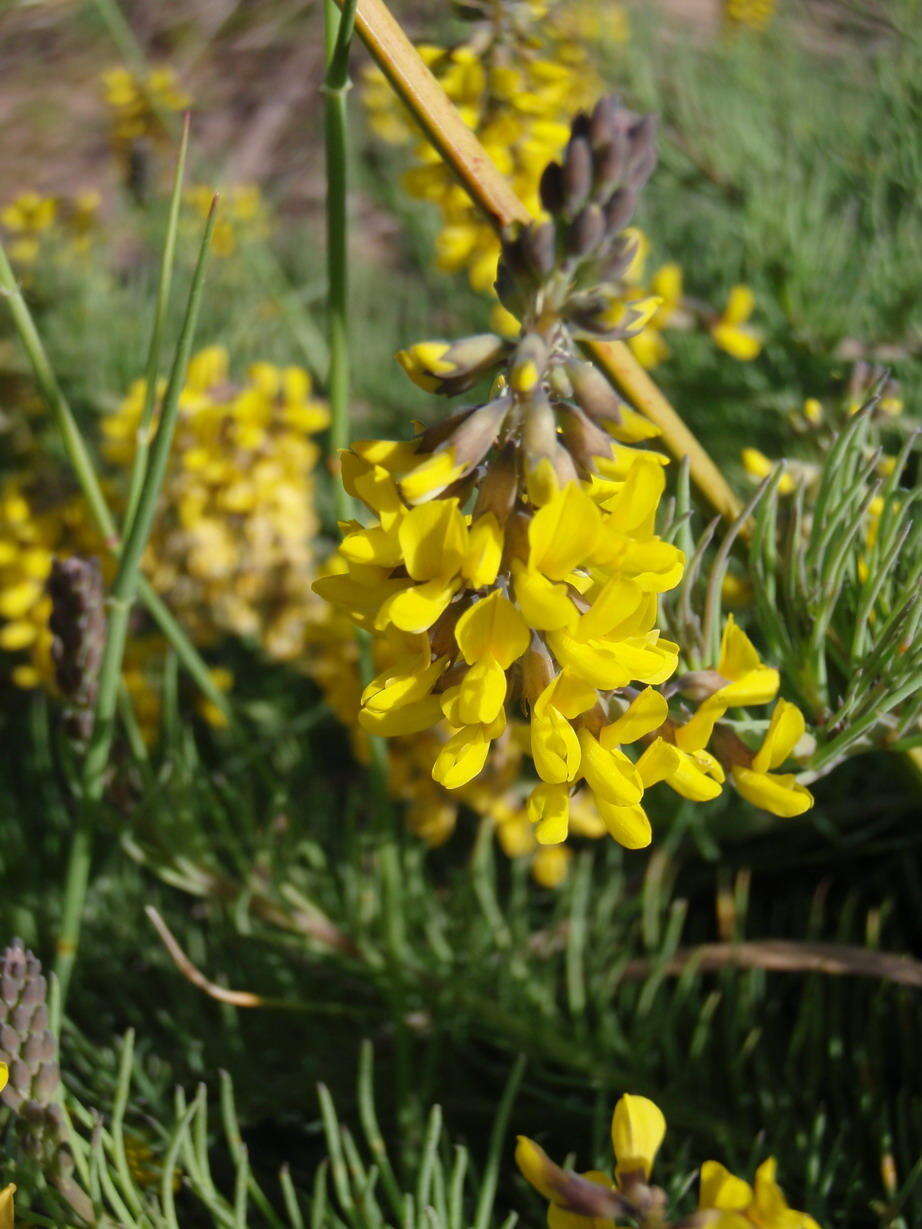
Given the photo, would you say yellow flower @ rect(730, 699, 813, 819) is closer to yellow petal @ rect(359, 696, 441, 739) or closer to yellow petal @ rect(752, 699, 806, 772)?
yellow petal @ rect(752, 699, 806, 772)

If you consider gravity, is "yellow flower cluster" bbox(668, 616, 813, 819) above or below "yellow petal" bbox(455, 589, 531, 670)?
below

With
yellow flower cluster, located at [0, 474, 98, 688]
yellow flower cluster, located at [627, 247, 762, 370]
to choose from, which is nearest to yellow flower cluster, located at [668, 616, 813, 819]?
yellow flower cluster, located at [627, 247, 762, 370]

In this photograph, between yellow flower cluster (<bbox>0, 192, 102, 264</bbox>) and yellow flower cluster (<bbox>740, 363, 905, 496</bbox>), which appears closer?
yellow flower cluster (<bbox>740, 363, 905, 496</bbox>)

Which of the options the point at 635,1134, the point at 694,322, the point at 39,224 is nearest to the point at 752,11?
the point at 694,322

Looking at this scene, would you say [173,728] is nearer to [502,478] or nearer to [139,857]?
[139,857]

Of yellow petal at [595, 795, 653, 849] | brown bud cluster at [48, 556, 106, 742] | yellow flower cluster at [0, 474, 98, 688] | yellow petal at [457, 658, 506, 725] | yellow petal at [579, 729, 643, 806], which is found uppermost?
yellow petal at [457, 658, 506, 725]

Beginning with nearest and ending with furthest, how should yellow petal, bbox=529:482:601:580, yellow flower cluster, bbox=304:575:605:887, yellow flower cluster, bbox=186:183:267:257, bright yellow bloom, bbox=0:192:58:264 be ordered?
yellow petal, bbox=529:482:601:580
yellow flower cluster, bbox=304:575:605:887
bright yellow bloom, bbox=0:192:58:264
yellow flower cluster, bbox=186:183:267:257

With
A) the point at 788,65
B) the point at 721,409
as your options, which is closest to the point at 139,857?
the point at 721,409
